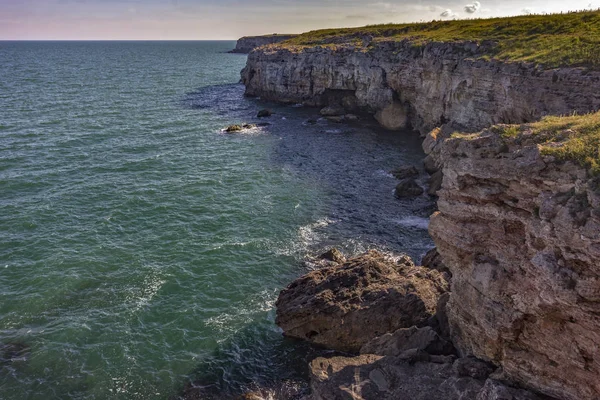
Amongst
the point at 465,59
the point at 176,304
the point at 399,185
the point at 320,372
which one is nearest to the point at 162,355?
the point at 176,304

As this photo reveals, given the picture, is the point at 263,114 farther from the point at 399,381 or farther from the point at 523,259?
the point at 523,259

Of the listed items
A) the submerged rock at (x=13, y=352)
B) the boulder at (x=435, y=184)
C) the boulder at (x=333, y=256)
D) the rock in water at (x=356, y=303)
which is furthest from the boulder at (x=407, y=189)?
the submerged rock at (x=13, y=352)

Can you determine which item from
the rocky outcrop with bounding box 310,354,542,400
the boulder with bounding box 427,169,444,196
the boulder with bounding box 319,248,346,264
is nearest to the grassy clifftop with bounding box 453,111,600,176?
the rocky outcrop with bounding box 310,354,542,400

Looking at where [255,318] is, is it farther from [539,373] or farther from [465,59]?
[465,59]

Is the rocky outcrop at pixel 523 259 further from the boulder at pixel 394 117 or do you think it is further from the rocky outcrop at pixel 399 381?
the boulder at pixel 394 117

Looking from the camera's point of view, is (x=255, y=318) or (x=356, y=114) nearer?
(x=255, y=318)

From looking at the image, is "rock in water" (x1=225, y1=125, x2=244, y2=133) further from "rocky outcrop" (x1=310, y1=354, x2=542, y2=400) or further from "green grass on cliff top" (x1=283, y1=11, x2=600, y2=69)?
"rocky outcrop" (x1=310, y1=354, x2=542, y2=400)
